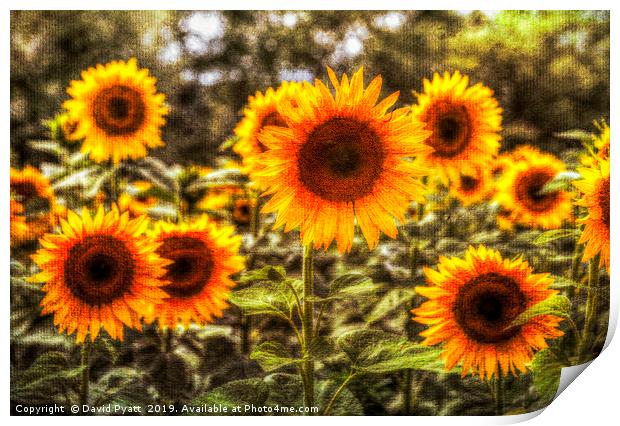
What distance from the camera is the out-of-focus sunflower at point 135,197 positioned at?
890 millimetres

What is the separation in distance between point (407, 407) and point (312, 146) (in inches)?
15.7

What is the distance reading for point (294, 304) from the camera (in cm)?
Answer: 90

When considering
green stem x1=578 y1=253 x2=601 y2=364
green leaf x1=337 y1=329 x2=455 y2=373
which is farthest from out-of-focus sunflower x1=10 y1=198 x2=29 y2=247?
green stem x1=578 y1=253 x2=601 y2=364

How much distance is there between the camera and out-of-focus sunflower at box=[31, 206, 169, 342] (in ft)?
2.93

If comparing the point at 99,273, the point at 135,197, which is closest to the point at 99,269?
the point at 99,273

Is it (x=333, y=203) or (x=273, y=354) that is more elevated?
(x=333, y=203)

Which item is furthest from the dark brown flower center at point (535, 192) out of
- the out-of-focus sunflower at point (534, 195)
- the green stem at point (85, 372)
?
the green stem at point (85, 372)

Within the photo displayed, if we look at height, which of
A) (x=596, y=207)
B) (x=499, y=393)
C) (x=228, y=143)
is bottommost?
(x=499, y=393)

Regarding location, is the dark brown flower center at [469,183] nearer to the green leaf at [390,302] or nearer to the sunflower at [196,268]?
the green leaf at [390,302]

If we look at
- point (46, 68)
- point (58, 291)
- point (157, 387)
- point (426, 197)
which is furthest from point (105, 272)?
point (426, 197)

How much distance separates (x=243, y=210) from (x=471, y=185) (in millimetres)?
325

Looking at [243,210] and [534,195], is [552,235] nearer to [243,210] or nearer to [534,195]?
[534,195]

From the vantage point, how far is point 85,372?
909 millimetres

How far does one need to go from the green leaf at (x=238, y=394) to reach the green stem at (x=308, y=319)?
61mm
